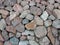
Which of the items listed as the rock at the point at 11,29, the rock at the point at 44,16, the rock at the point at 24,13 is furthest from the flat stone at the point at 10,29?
the rock at the point at 44,16

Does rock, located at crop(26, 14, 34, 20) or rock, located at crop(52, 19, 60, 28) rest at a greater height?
rock, located at crop(26, 14, 34, 20)

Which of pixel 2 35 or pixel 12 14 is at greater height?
pixel 12 14

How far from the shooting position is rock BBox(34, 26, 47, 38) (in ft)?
4.73

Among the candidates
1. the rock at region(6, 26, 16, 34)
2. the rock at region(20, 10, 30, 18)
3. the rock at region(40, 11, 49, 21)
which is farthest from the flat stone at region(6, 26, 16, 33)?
the rock at region(40, 11, 49, 21)

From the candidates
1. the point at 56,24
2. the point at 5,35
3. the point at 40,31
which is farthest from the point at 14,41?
the point at 56,24

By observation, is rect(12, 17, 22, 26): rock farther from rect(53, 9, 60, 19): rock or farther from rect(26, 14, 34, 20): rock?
rect(53, 9, 60, 19): rock

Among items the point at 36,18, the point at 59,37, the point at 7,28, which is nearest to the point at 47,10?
the point at 36,18

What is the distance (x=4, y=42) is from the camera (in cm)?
144

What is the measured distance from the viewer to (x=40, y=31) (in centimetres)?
145

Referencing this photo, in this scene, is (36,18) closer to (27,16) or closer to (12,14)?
(27,16)

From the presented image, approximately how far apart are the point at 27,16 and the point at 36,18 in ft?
0.22

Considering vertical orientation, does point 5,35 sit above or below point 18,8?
below

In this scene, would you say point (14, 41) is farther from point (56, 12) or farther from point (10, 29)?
point (56, 12)

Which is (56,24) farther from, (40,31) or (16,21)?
(16,21)
